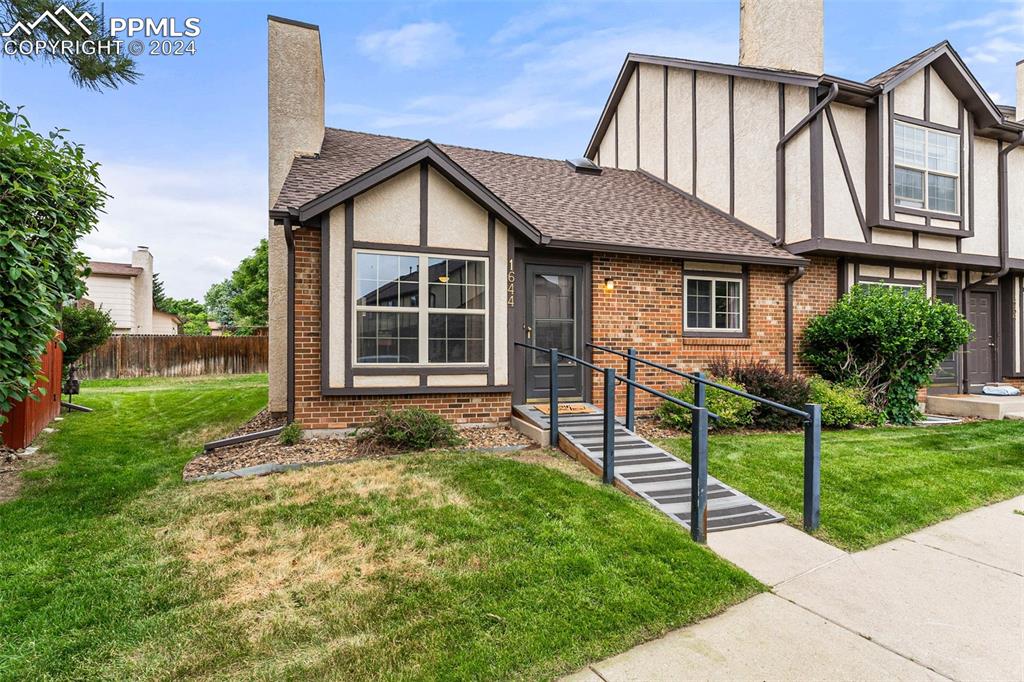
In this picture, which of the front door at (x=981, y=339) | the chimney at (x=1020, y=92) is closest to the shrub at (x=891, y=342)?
the front door at (x=981, y=339)

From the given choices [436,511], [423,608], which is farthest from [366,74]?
[423,608]

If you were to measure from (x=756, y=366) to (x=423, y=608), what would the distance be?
7.11 metres

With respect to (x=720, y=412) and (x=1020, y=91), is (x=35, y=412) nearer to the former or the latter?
(x=720, y=412)

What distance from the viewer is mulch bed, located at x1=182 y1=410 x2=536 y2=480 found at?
5.53 meters

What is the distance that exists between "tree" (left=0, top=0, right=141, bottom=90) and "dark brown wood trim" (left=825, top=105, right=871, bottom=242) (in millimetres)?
10681

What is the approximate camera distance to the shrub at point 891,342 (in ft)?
27.3

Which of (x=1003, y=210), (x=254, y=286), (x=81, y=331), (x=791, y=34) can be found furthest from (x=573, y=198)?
(x=254, y=286)

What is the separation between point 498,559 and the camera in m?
3.32

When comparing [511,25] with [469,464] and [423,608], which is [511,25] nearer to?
[469,464]

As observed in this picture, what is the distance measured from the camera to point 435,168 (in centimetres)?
668

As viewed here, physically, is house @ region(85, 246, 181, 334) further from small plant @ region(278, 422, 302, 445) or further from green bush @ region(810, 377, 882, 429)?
green bush @ region(810, 377, 882, 429)

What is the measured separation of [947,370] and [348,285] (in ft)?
41.3

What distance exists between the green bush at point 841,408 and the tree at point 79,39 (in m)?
10.0

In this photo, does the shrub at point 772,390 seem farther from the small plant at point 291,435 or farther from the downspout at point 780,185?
the small plant at point 291,435
